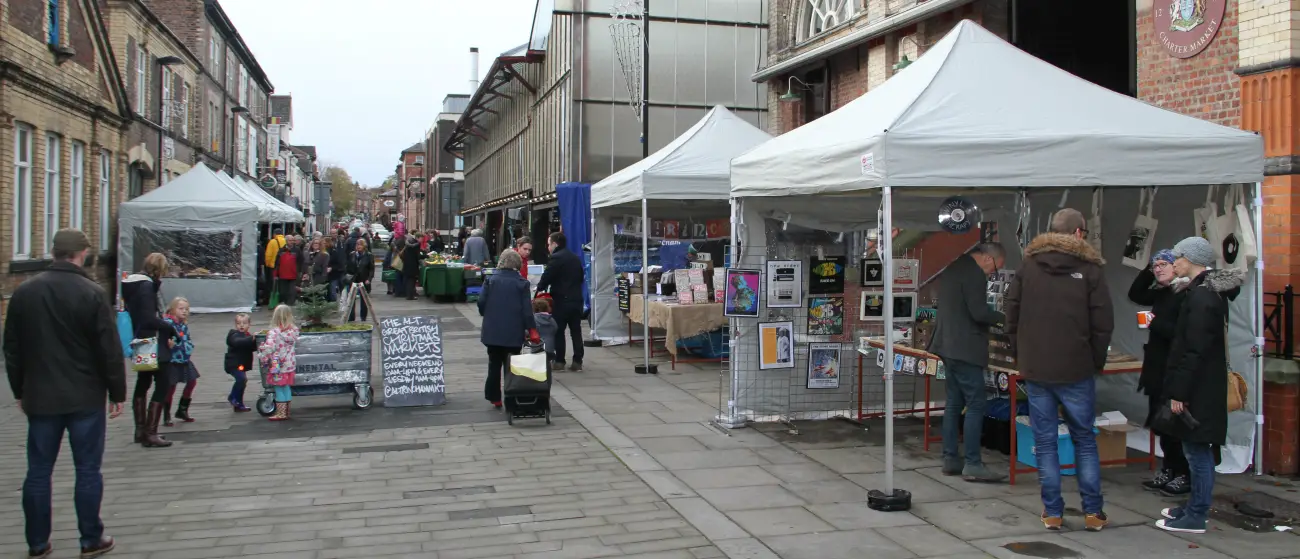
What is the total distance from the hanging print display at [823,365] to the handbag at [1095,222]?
2344mm

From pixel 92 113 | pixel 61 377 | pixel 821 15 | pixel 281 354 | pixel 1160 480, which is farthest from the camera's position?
pixel 92 113

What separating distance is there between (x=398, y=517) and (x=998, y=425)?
4604 mm

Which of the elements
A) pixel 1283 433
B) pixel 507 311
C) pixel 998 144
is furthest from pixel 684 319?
pixel 1283 433

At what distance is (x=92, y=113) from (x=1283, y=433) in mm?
19046

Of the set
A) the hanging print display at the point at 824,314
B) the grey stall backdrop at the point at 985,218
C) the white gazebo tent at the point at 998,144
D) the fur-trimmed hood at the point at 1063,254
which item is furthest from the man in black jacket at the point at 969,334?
the hanging print display at the point at 824,314

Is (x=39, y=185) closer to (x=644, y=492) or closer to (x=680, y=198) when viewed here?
(x=680, y=198)

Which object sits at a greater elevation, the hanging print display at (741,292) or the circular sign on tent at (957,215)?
the circular sign on tent at (957,215)

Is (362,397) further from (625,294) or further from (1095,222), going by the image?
(1095,222)

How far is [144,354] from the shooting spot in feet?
25.9

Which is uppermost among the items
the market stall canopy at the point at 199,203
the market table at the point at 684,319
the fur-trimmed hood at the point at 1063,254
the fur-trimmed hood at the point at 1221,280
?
Answer: the market stall canopy at the point at 199,203

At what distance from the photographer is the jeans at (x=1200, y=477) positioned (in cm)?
562

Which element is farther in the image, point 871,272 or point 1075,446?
point 871,272

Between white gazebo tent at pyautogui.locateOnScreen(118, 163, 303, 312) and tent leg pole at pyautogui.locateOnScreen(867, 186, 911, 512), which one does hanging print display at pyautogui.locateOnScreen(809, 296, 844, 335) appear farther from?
white gazebo tent at pyautogui.locateOnScreen(118, 163, 303, 312)

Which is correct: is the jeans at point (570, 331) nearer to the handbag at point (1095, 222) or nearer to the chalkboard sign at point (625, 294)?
the chalkboard sign at point (625, 294)
